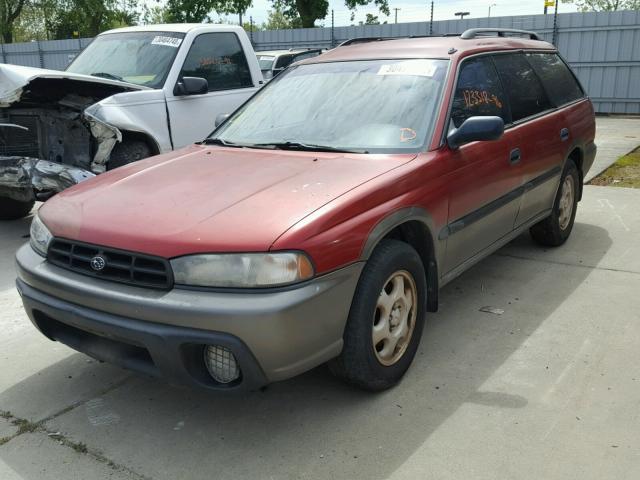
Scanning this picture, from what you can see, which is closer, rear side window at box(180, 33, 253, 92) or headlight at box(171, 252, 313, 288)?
headlight at box(171, 252, 313, 288)

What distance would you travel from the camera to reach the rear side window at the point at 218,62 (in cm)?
647

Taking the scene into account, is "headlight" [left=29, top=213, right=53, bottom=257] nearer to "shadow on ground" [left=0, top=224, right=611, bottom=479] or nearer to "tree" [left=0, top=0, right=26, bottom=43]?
"shadow on ground" [left=0, top=224, right=611, bottom=479]

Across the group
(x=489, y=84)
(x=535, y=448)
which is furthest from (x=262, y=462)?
(x=489, y=84)

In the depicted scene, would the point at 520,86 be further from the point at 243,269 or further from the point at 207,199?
the point at 243,269

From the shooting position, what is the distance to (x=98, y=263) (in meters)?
2.69

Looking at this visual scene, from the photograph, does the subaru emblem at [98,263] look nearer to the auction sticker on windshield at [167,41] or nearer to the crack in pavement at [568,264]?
the crack in pavement at [568,264]

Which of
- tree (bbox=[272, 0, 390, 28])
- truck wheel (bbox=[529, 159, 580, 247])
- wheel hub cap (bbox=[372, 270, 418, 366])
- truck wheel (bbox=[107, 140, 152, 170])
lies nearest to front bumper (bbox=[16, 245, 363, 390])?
wheel hub cap (bbox=[372, 270, 418, 366])

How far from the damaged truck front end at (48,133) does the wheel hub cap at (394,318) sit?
355 cm

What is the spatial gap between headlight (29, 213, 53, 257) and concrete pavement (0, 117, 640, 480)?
0.77m

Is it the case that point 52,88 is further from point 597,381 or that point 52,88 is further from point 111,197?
point 597,381

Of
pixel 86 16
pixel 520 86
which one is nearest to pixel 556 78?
pixel 520 86

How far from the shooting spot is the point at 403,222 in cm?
307

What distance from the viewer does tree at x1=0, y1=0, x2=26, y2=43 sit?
35416 mm

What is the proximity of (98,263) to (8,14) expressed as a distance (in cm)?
3962
